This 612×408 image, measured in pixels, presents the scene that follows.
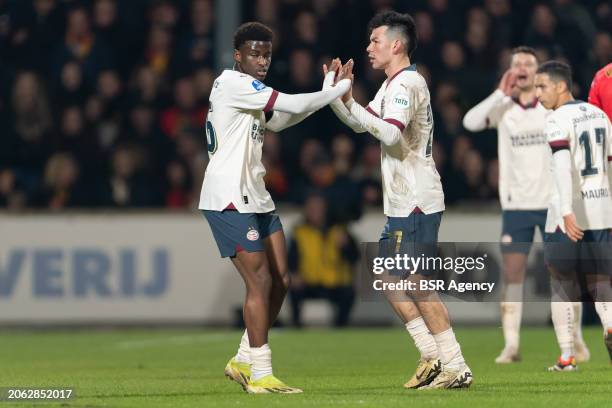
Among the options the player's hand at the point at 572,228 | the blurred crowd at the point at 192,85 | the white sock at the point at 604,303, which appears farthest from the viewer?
the blurred crowd at the point at 192,85

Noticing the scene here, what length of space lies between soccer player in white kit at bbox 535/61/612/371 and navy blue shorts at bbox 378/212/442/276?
139 centimetres

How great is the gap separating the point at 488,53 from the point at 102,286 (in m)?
5.79

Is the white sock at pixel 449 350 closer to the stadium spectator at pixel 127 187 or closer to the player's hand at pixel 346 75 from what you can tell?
the player's hand at pixel 346 75

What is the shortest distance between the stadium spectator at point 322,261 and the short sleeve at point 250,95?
856 centimetres

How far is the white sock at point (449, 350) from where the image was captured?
31.8 feet

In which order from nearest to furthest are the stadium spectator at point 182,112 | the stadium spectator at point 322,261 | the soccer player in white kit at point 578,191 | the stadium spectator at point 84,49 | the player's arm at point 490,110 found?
the soccer player in white kit at point 578,191 → the player's arm at point 490,110 → the stadium spectator at point 322,261 → the stadium spectator at point 182,112 → the stadium spectator at point 84,49

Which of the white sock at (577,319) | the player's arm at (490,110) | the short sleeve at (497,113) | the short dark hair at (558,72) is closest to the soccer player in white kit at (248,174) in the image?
the short dark hair at (558,72)

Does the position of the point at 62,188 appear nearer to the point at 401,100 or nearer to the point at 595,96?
the point at 595,96

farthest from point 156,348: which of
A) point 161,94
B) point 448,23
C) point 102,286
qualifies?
point 448,23

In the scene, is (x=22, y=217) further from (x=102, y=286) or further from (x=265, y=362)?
(x=265, y=362)

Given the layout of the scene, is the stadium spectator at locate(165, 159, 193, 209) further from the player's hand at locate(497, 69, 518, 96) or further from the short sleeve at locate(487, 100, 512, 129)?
the player's hand at locate(497, 69, 518, 96)

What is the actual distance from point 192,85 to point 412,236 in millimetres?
10478

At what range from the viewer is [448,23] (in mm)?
20016

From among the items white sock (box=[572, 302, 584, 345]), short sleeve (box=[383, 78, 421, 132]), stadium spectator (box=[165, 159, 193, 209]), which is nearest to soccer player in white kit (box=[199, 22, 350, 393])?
short sleeve (box=[383, 78, 421, 132])
